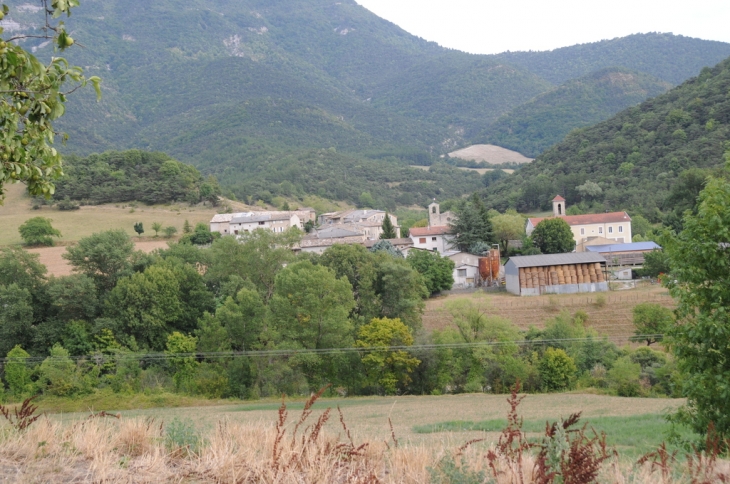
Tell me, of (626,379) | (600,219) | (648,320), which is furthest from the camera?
(600,219)

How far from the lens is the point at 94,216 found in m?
79.5

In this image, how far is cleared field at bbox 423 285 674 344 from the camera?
43.3m

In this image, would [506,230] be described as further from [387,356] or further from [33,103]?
[33,103]

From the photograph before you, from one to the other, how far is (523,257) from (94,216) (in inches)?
2199

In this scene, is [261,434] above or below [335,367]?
above

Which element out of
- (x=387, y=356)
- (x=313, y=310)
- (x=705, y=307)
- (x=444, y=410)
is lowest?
(x=444, y=410)

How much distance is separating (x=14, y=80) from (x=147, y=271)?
3726cm

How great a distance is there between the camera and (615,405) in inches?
906

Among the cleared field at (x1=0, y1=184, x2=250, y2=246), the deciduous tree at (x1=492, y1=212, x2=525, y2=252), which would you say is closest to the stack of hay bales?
the deciduous tree at (x1=492, y1=212, x2=525, y2=252)

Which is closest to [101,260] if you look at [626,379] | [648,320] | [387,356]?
[387,356]

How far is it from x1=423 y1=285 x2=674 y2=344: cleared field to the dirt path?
29.0 m

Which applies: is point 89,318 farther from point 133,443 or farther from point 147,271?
point 133,443

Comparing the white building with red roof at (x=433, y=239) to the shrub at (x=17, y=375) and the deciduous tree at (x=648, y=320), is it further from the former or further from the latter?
the shrub at (x=17, y=375)

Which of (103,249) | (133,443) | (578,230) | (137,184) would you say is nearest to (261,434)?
(133,443)
